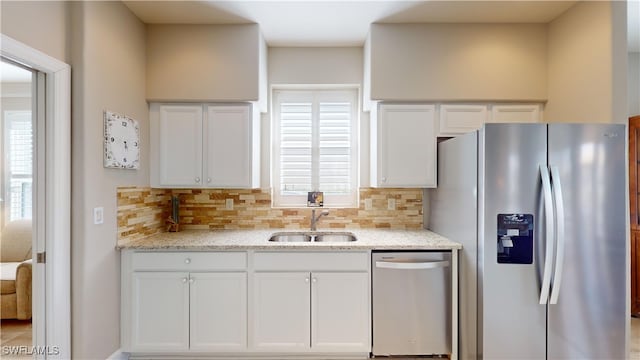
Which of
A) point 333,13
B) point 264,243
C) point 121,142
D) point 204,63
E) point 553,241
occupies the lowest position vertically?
point 264,243

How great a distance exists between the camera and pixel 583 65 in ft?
7.97

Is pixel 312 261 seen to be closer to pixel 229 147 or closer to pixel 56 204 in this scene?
pixel 229 147

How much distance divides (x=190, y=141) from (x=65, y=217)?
104 cm

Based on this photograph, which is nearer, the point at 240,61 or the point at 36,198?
the point at 36,198

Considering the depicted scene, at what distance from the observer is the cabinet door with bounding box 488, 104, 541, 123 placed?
280 cm

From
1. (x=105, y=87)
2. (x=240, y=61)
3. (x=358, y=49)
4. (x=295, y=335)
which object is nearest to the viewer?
(x=105, y=87)

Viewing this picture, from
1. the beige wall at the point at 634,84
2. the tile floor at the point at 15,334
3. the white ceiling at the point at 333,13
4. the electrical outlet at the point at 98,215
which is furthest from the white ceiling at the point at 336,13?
the tile floor at the point at 15,334

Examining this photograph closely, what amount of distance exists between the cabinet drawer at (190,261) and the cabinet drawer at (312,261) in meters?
0.17

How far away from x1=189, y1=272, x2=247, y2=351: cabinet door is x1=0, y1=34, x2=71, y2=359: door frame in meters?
0.75

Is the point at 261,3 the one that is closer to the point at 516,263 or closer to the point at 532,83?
the point at 532,83

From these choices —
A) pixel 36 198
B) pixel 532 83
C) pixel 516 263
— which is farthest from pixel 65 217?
pixel 532 83


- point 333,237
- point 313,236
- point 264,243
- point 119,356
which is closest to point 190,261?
point 264,243

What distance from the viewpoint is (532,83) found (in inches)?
109

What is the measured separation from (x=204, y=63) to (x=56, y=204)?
147cm
